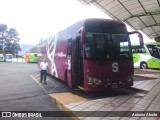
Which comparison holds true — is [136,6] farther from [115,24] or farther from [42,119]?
[42,119]

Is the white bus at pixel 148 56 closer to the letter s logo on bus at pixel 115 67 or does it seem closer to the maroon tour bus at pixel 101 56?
the maroon tour bus at pixel 101 56

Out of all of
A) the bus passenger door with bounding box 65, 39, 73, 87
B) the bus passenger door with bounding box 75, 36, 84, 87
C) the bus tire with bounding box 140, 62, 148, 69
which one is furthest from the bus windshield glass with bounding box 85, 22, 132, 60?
the bus tire with bounding box 140, 62, 148, 69

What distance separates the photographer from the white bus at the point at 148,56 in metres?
23.1

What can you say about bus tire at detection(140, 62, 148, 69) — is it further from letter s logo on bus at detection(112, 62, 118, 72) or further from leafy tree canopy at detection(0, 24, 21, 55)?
leafy tree canopy at detection(0, 24, 21, 55)

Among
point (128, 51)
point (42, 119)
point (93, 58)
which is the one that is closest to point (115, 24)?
point (128, 51)

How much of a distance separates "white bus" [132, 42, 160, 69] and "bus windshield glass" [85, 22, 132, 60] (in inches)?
545

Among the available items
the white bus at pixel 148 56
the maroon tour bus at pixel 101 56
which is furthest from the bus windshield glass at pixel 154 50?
the maroon tour bus at pixel 101 56

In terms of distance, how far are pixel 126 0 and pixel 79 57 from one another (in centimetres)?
891

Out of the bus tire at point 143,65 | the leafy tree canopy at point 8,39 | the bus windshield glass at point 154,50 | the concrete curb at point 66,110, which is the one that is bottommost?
the concrete curb at point 66,110

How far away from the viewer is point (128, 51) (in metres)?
10.2

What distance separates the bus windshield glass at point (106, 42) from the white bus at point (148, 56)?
45.4ft

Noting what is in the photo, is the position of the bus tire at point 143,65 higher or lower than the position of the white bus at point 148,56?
lower

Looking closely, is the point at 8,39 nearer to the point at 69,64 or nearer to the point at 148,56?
the point at 148,56

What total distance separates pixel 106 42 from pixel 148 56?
1513cm
